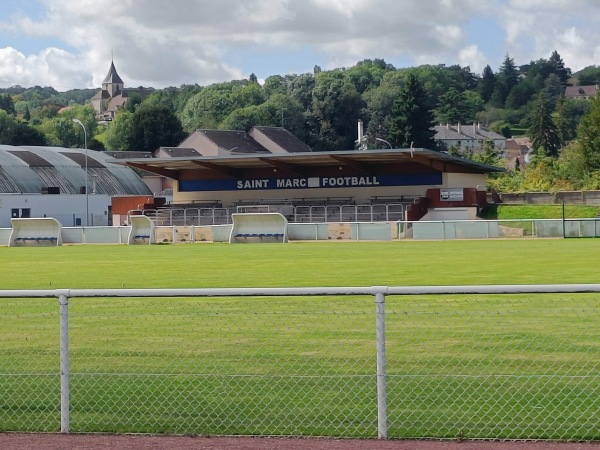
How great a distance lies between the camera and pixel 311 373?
11.6 metres

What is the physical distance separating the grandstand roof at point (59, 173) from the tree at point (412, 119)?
33.4 meters

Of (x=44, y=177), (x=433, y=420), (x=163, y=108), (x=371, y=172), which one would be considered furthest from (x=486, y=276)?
(x=163, y=108)

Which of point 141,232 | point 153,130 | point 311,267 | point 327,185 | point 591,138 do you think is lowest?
point 311,267

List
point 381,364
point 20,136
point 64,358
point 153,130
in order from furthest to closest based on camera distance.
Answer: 1. point 153,130
2. point 20,136
3. point 64,358
4. point 381,364

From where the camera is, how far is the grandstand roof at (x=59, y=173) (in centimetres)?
8681

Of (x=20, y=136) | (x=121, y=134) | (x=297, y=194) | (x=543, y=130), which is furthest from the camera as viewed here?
(x=543, y=130)

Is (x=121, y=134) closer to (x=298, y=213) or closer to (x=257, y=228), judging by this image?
(x=298, y=213)

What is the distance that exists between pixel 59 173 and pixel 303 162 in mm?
30331

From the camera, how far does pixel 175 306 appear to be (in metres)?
17.3

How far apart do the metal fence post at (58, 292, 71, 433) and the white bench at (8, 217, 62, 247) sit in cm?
4981

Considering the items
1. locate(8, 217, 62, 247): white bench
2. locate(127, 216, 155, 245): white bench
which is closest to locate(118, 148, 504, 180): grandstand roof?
locate(127, 216, 155, 245): white bench

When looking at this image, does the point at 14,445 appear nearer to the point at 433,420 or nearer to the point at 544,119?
the point at 433,420

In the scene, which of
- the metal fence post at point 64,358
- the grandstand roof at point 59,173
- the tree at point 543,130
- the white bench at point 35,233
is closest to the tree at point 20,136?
the grandstand roof at point 59,173

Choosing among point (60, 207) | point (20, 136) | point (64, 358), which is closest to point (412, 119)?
point (60, 207)
